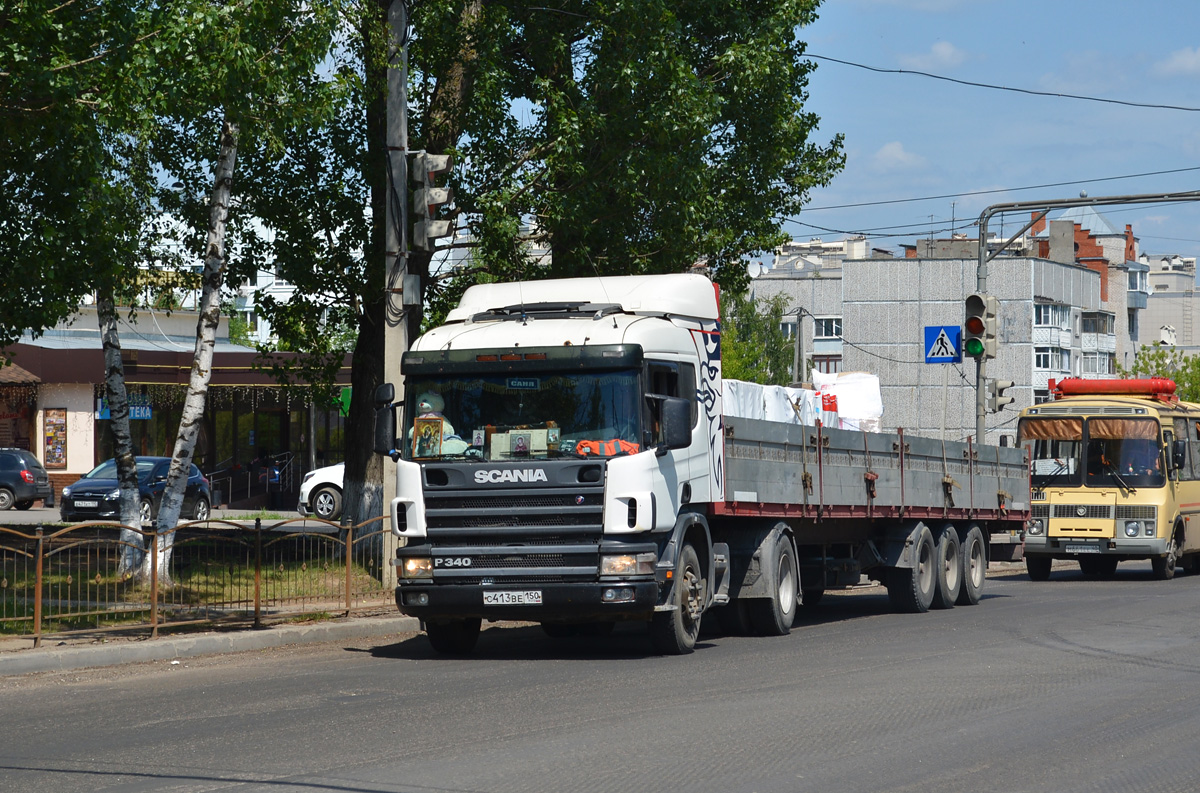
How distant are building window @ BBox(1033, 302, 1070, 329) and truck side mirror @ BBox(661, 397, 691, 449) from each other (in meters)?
87.6

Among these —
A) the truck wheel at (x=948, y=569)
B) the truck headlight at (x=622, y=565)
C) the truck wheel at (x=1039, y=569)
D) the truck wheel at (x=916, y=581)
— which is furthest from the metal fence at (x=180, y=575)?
the truck wheel at (x=1039, y=569)

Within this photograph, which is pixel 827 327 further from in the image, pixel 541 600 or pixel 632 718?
pixel 632 718

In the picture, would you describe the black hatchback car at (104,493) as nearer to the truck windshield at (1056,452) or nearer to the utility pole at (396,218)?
the utility pole at (396,218)

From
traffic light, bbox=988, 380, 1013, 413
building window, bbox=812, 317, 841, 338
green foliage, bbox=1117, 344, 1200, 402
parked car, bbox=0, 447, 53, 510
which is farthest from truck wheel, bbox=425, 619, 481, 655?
building window, bbox=812, 317, 841, 338

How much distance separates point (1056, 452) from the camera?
25.2 meters

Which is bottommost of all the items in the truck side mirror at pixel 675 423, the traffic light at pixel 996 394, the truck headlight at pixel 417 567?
the truck headlight at pixel 417 567

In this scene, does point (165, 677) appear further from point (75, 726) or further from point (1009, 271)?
point (1009, 271)

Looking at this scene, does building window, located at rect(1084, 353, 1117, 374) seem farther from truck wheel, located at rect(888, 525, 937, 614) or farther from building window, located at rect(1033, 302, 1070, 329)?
truck wheel, located at rect(888, 525, 937, 614)

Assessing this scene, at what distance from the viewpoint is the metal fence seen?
513 inches

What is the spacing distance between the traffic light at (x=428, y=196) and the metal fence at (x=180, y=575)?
3.31 meters

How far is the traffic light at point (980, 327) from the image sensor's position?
23.8m

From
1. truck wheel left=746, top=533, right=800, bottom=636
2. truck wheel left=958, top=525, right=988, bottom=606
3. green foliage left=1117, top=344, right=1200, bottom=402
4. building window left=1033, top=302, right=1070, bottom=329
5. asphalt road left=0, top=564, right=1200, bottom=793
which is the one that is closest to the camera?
asphalt road left=0, top=564, right=1200, bottom=793

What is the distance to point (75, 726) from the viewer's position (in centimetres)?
927

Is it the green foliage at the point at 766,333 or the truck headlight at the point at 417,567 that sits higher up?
the green foliage at the point at 766,333
